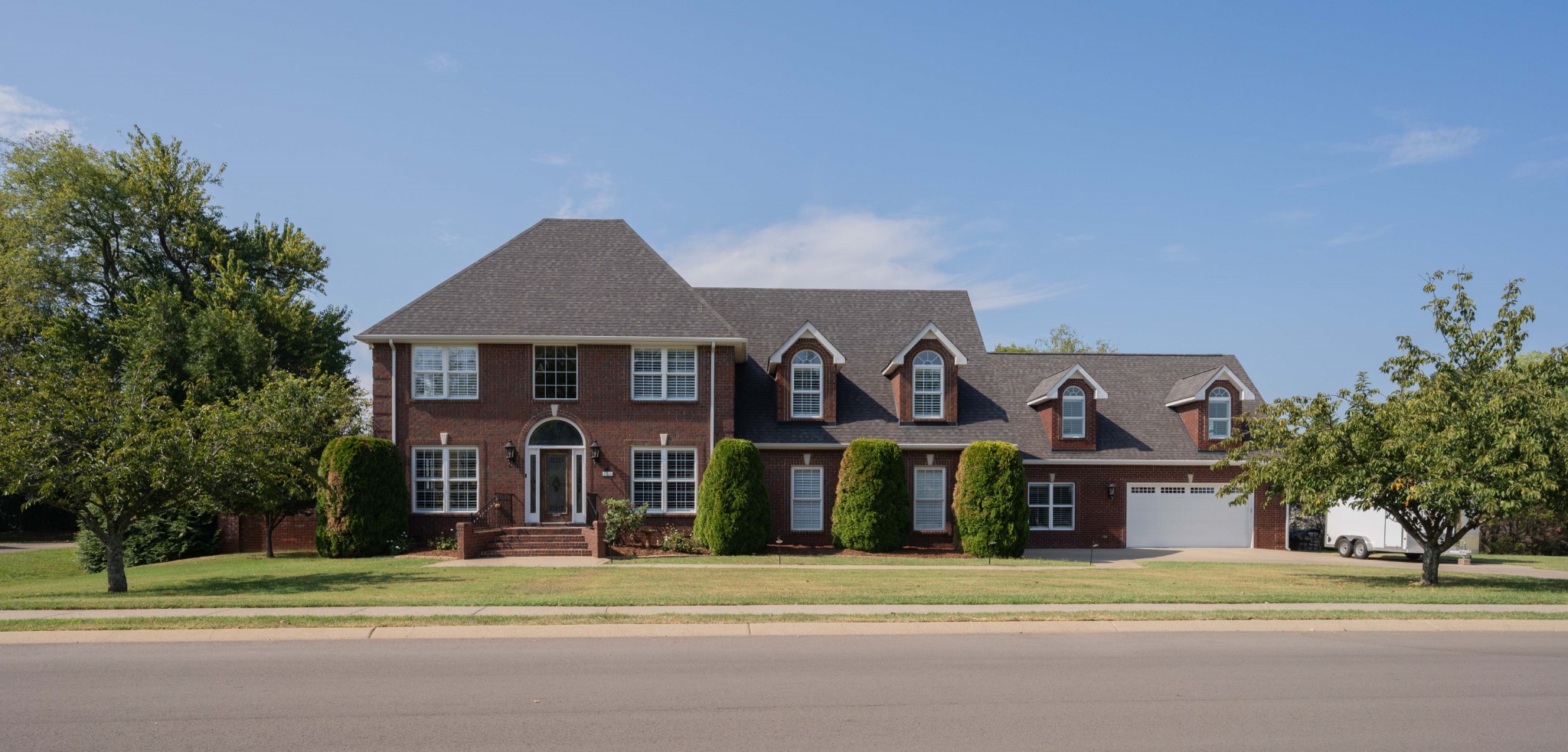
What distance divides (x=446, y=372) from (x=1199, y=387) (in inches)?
879

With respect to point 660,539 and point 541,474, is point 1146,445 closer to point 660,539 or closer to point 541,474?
point 660,539

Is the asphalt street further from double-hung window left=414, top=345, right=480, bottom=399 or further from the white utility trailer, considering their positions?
the white utility trailer

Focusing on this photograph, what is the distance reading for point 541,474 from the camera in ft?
85.9

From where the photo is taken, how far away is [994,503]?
24.9m

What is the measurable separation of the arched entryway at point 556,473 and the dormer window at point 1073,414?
14312mm

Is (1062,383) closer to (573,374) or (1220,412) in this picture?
(1220,412)

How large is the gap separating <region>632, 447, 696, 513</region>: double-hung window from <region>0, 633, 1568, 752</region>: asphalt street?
47.0 feet

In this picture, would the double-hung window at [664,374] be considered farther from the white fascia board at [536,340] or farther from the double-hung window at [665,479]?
the double-hung window at [665,479]

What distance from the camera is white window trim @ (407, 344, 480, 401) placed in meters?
26.0

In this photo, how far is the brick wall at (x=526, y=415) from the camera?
2588cm

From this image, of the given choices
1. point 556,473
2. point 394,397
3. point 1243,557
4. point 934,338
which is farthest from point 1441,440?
point 394,397

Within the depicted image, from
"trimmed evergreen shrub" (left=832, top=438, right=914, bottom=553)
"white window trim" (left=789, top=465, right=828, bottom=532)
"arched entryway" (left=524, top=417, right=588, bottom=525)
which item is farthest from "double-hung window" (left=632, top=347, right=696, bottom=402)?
"trimmed evergreen shrub" (left=832, top=438, right=914, bottom=553)

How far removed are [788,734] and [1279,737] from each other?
3.93 m

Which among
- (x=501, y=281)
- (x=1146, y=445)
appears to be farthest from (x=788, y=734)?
(x=1146, y=445)
